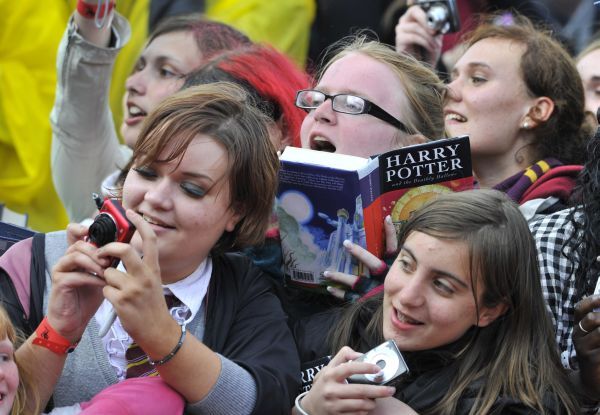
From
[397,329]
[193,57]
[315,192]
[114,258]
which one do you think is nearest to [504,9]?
[193,57]

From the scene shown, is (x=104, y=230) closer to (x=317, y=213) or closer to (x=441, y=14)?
(x=317, y=213)

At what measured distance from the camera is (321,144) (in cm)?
319

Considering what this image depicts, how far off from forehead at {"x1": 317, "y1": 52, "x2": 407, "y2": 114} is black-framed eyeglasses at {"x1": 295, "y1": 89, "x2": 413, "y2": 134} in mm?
29

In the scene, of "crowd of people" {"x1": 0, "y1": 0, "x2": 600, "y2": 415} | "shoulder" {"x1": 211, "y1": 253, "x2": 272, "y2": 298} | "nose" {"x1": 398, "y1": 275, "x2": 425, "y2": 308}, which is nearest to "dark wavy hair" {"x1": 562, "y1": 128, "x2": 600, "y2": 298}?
"crowd of people" {"x1": 0, "y1": 0, "x2": 600, "y2": 415}

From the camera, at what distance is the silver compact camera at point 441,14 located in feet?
13.5

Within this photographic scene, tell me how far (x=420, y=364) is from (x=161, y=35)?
2.06m

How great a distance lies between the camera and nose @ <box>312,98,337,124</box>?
316 centimetres

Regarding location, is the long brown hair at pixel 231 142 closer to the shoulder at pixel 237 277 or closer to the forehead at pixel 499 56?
the shoulder at pixel 237 277

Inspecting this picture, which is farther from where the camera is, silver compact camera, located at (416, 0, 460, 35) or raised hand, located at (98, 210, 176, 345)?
silver compact camera, located at (416, 0, 460, 35)

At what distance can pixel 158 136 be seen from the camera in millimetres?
2539

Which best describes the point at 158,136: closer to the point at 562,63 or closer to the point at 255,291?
the point at 255,291

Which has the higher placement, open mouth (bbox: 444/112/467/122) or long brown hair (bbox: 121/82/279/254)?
open mouth (bbox: 444/112/467/122)

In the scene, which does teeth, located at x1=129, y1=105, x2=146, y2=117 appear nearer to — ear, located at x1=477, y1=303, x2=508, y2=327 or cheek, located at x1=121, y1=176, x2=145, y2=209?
cheek, located at x1=121, y1=176, x2=145, y2=209

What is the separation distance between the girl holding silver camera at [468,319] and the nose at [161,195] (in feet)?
1.71
